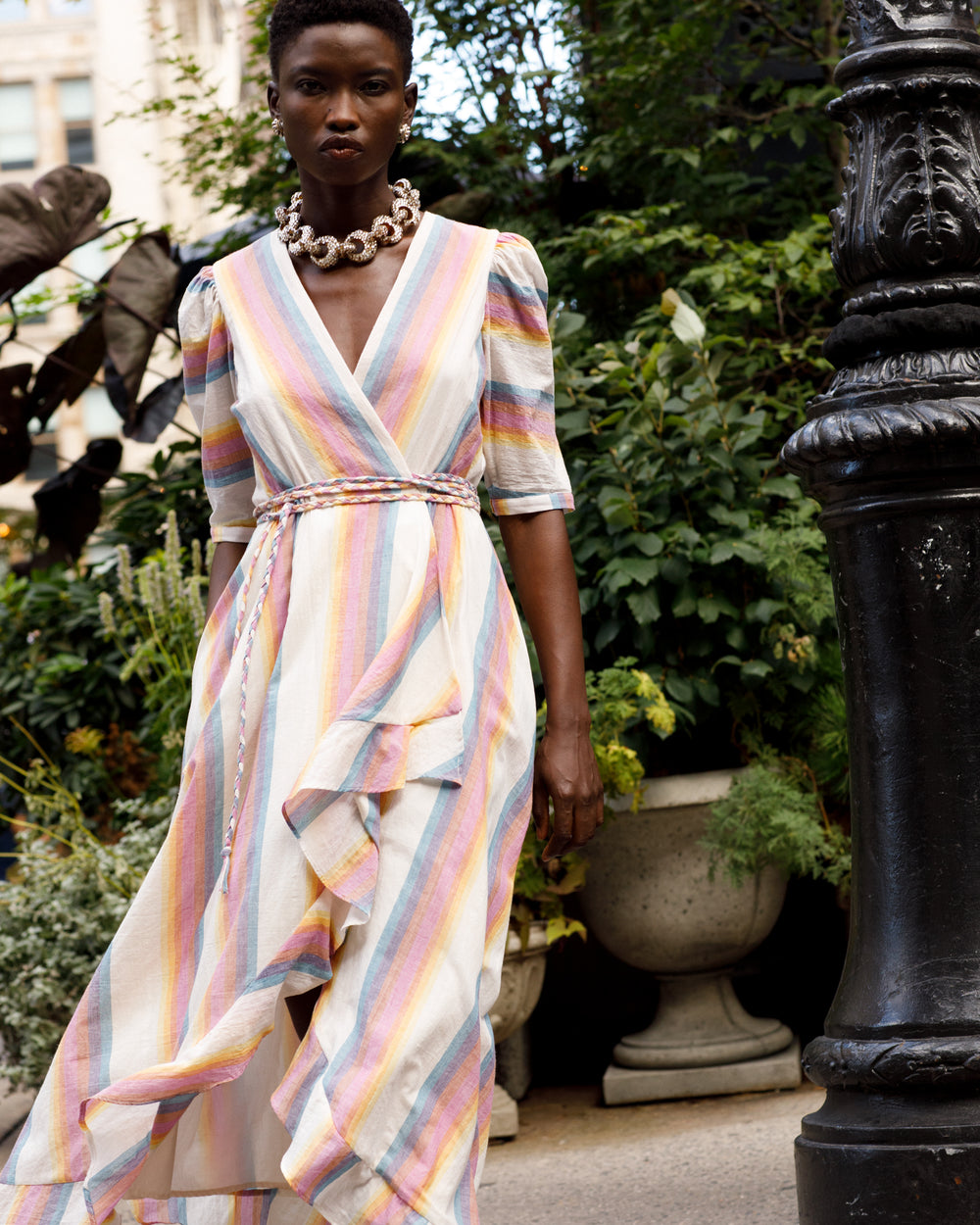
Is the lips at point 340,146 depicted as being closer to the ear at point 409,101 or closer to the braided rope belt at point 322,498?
the ear at point 409,101

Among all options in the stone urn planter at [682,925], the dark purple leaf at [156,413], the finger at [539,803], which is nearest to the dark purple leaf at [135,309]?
the dark purple leaf at [156,413]

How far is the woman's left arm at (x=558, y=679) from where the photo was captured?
2.22m

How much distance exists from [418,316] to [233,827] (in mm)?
768

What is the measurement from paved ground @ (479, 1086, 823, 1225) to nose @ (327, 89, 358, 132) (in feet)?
7.03

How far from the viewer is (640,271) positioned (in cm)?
571

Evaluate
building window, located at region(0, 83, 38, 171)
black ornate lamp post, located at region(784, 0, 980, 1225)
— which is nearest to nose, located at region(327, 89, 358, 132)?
black ornate lamp post, located at region(784, 0, 980, 1225)

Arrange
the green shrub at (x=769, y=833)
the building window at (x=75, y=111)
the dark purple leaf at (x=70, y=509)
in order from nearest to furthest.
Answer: the green shrub at (x=769, y=833)
the dark purple leaf at (x=70, y=509)
the building window at (x=75, y=111)

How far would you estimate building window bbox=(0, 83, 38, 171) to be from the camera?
47.4m

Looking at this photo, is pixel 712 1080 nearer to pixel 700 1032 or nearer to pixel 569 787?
pixel 700 1032

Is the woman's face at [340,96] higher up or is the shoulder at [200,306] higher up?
the woman's face at [340,96]

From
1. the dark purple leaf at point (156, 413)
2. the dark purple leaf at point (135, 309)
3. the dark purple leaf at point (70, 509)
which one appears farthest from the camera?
the dark purple leaf at point (70, 509)

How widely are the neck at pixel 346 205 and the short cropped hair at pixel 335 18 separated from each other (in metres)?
0.17

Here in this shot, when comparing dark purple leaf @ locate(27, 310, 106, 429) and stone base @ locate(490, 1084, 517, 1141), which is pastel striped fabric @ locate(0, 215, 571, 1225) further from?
dark purple leaf @ locate(27, 310, 106, 429)

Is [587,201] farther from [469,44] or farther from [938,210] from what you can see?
[938,210]
